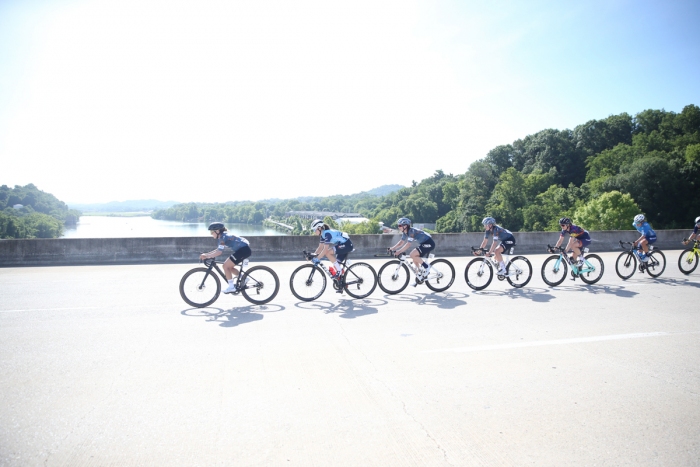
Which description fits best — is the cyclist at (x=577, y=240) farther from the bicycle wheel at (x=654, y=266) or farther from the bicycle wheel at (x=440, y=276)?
the bicycle wheel at (x=440, y=276)

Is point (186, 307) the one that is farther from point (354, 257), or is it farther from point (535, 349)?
point (354, 257)

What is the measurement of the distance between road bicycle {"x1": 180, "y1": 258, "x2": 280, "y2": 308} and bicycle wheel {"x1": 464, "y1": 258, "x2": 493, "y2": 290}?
445cm

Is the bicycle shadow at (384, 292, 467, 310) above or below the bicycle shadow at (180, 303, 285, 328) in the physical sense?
above

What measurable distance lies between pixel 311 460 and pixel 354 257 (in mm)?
12420

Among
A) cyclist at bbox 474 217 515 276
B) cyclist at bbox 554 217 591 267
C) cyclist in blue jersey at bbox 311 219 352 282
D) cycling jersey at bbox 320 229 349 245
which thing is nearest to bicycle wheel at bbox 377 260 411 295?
cyclist in blue jersey at bbox 311 219 352 282

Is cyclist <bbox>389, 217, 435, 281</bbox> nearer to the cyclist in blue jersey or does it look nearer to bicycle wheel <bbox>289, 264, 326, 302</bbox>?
the cyclist in blue jersey

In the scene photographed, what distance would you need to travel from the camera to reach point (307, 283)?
872 centimetres

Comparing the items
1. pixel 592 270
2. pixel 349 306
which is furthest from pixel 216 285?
pixel 592 270

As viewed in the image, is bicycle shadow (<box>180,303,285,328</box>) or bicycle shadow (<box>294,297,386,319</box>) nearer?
bicycle shadow (<box>180,303,285,328</box>)

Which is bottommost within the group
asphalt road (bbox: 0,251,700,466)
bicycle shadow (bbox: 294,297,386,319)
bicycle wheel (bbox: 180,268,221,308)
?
asphalt road (bbox: 0,251,700,466)

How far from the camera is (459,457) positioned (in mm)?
3410

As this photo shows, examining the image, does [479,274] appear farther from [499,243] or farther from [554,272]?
[554,272]

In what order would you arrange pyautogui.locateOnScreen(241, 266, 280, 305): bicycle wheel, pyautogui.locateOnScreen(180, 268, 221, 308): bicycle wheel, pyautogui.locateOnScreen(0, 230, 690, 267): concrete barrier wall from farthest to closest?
pyautogui.locateOnScreen(0, 230, 690, 267): concrete barrier wall, pyautogui.locateOnScreen(241, 266, 280, 305): bicycle wheel, pyautogui.locateOnScreen(180, 268, 221, 308): bicycle wheel

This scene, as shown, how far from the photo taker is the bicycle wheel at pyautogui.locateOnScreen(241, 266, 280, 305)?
8329 mm
